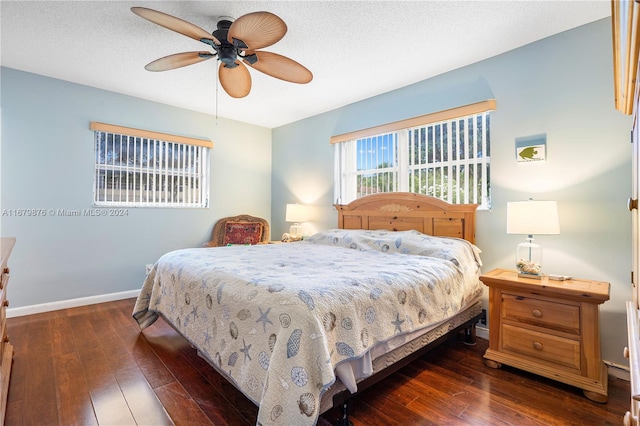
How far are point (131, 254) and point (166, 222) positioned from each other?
1.86 ft

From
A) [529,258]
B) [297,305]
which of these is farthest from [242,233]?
[529,258]

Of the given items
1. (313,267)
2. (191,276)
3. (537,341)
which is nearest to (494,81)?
(537,341)

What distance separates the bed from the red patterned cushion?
181cm

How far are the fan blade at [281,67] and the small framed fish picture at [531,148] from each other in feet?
6.01

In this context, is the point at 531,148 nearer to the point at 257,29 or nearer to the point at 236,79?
the point at 257,29

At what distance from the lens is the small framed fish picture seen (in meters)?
2.46

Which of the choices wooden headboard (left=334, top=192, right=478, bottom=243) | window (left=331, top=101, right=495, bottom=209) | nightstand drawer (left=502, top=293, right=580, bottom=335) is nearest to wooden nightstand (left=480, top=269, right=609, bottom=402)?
nightstand drawer (left=502, top=293, right=580, bottom=335)

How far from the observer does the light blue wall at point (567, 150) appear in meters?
2.14

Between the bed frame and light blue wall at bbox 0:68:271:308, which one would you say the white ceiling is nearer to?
light blue wall at bbox 0:68:271:308

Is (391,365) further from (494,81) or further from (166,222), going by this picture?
(166,222)

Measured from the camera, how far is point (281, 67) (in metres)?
2.30

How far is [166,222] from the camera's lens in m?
4.12

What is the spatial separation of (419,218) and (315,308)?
81.3 inches

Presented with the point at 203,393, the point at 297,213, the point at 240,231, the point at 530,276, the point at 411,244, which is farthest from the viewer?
the point at 240,231
